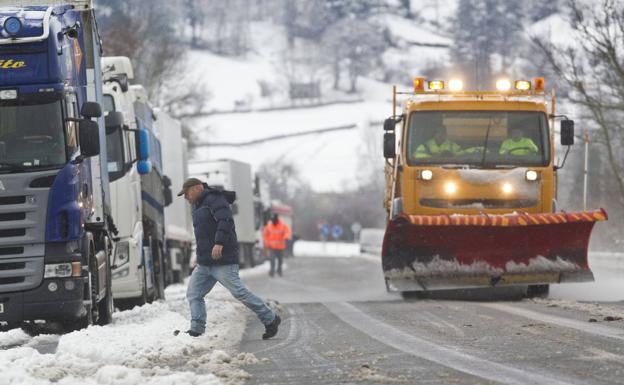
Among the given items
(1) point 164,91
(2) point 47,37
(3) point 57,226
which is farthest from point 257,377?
(1) point 164,91

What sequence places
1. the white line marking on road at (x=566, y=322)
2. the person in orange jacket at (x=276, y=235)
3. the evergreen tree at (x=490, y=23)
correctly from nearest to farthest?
the white line marking on road at (x=566, y=322) < the person in orange jacket at (x=276, y=235) < the evergreen tree at (x=490, y=23)

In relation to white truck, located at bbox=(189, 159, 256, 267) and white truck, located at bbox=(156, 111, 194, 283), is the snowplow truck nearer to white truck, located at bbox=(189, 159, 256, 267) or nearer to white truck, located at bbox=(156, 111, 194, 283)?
white truck, located at bbox=(156, 111, 194, 283)

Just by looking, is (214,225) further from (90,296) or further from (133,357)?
(133,357)

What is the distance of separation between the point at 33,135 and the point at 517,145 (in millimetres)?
7751

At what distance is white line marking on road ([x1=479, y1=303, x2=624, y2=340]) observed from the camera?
11553 millimetres

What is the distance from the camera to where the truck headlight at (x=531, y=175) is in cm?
1767

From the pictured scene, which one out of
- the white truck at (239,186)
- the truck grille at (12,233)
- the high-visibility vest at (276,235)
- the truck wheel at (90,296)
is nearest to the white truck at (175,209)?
the high-visibility vest at (276,235)

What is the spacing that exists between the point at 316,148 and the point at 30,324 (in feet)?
389

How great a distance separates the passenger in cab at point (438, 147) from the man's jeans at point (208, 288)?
233 inches

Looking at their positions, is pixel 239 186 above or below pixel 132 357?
above

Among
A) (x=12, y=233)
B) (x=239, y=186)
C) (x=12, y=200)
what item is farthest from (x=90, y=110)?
(x=239, y=186)

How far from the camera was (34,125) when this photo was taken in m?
12.6

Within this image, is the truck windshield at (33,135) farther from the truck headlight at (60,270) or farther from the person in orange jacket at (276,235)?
the person in orange jacket at (276,235)

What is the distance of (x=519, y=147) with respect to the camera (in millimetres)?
17984
